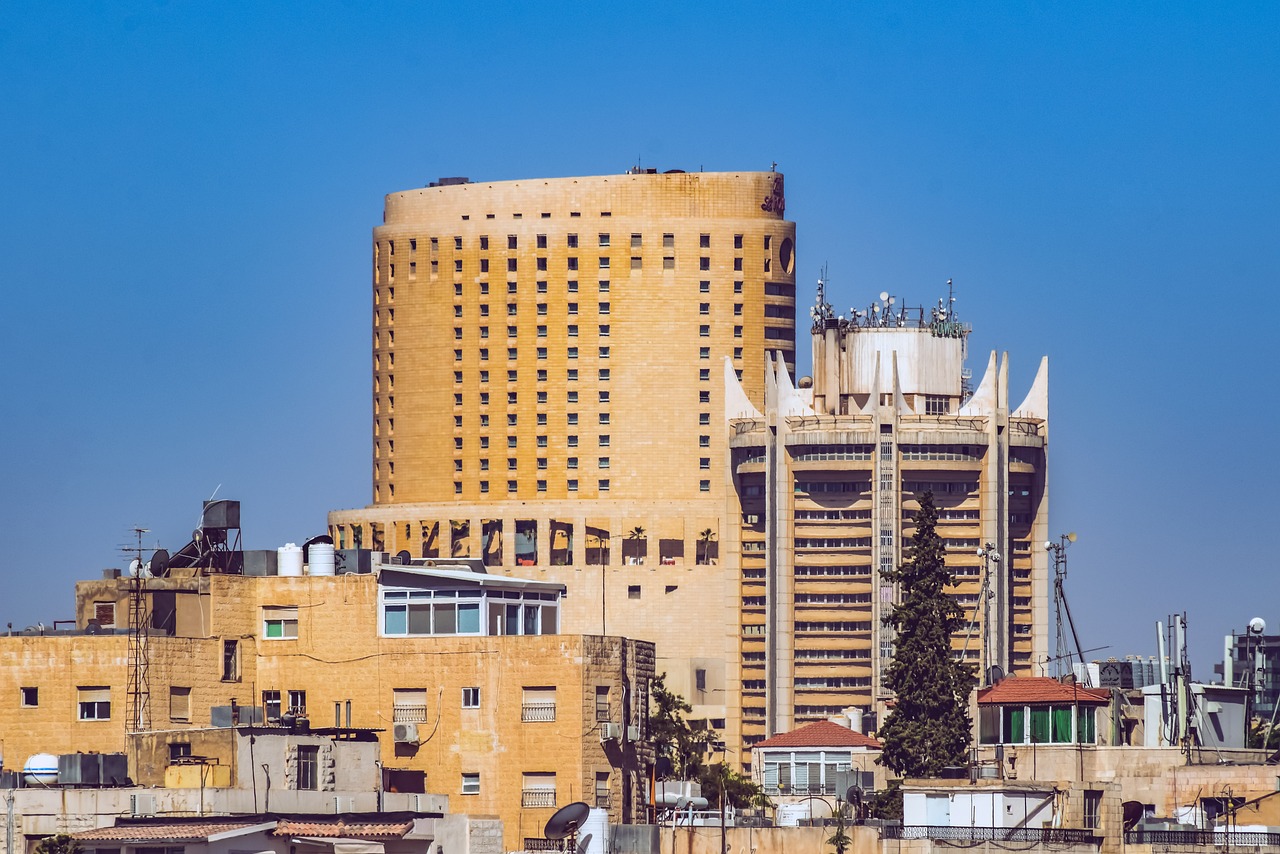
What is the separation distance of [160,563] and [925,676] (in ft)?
99.7

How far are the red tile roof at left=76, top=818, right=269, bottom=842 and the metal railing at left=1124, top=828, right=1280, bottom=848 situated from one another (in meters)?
27.6

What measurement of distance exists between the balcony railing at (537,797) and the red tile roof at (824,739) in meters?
29.8

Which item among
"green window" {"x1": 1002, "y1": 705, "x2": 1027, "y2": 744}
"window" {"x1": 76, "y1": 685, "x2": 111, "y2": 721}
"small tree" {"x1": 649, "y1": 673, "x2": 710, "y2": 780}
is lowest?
"small tree" {"x1": 649, "y1": 673, "x2": 710, "y2": 780}

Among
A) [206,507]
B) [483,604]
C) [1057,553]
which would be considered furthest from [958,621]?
[206,507]

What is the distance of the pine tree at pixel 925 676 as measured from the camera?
377 ft

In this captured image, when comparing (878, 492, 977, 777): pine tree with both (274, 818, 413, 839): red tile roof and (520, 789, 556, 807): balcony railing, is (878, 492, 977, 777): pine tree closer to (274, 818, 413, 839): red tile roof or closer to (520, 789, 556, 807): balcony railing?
(520, 789, 556, 807): balcony railing

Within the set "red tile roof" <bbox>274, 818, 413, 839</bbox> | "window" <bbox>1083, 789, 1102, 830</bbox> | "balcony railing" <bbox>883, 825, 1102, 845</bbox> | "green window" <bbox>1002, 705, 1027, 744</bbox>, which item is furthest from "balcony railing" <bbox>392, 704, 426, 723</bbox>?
"window" <bbox>1083, 789, 1102, 830</bbox>

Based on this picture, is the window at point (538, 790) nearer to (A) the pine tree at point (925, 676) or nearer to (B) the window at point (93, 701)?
(A) the pine tree at point (925, 676)

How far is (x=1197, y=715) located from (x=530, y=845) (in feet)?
98.4

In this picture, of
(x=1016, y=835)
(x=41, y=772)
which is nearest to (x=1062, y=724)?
(x=1016, y=835)

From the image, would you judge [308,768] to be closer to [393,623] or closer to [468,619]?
[393,623]

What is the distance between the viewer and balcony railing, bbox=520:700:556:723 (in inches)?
4473

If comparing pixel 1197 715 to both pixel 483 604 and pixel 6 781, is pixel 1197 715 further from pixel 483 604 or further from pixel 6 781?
pixel 6 781

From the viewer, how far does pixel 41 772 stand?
9356 centimetres
